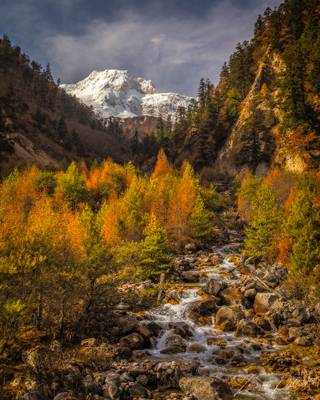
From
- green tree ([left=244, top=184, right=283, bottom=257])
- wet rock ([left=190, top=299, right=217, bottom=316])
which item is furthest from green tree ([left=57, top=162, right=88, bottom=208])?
wet rock ([left=190, top=299, right=217, bottom=316])

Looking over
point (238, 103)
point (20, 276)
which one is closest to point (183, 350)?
point (20, 276)

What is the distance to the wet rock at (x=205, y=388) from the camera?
19.3m

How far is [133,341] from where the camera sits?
27.2m

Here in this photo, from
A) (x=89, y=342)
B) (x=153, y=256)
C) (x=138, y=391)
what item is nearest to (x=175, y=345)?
(x=89, y=342)

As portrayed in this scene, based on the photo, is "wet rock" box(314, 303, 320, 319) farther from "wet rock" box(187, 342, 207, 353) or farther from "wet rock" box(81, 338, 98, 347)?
"wet rock" box(81, 338, 98, 347)

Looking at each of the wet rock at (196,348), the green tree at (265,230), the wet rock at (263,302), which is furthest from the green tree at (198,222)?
the wet rock at (196,348)

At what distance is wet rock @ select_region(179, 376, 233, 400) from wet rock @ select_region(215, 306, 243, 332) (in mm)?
11348

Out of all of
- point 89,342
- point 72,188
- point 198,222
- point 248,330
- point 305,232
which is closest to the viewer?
point 89,342

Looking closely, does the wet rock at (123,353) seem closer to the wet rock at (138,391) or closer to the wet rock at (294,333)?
the wet rock at (138,391)

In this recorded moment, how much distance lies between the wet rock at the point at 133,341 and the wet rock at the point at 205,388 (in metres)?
6.82

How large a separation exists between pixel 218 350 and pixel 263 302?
1019cm

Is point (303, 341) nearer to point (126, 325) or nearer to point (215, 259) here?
point (126, 325)

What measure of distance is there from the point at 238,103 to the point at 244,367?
10502cm

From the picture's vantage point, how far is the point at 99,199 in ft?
267
